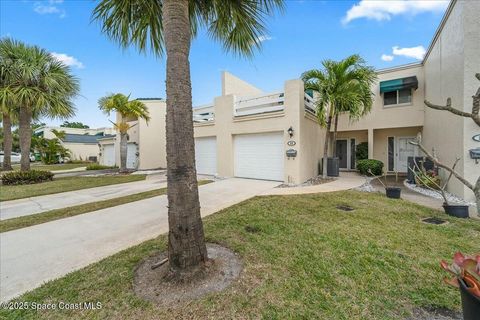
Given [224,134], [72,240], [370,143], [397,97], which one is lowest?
[72,240]

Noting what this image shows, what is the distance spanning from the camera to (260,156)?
10.4m

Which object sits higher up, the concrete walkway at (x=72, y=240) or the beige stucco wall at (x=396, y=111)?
the beige stucco wall at (x=396, y=111)

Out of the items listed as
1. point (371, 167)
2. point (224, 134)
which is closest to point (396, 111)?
point (371, 167)

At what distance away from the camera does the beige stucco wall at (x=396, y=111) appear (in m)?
12.4

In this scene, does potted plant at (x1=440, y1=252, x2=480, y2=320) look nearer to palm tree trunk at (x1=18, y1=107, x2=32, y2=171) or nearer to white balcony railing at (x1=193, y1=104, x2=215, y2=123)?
white balcony railing at (x1=193, y1=104, x2=215, y2=123)

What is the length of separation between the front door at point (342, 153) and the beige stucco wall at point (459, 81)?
5.87 metres

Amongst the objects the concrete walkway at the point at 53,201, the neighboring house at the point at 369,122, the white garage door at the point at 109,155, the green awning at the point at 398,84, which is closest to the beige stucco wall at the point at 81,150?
the white garage door at the point at 109,155

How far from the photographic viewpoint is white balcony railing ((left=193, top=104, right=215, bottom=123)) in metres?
12.3

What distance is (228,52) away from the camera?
4.94 meters

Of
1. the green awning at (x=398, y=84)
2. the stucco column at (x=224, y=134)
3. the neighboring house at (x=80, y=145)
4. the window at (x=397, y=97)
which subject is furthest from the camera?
the neighboring house at (x=80, y=145)

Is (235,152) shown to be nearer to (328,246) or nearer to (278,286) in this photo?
(328,246)

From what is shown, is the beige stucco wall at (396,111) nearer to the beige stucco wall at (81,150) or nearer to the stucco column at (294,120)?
the stucco column at (294,120)

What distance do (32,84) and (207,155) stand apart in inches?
361

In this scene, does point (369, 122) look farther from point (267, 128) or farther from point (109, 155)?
point (109, 155)
